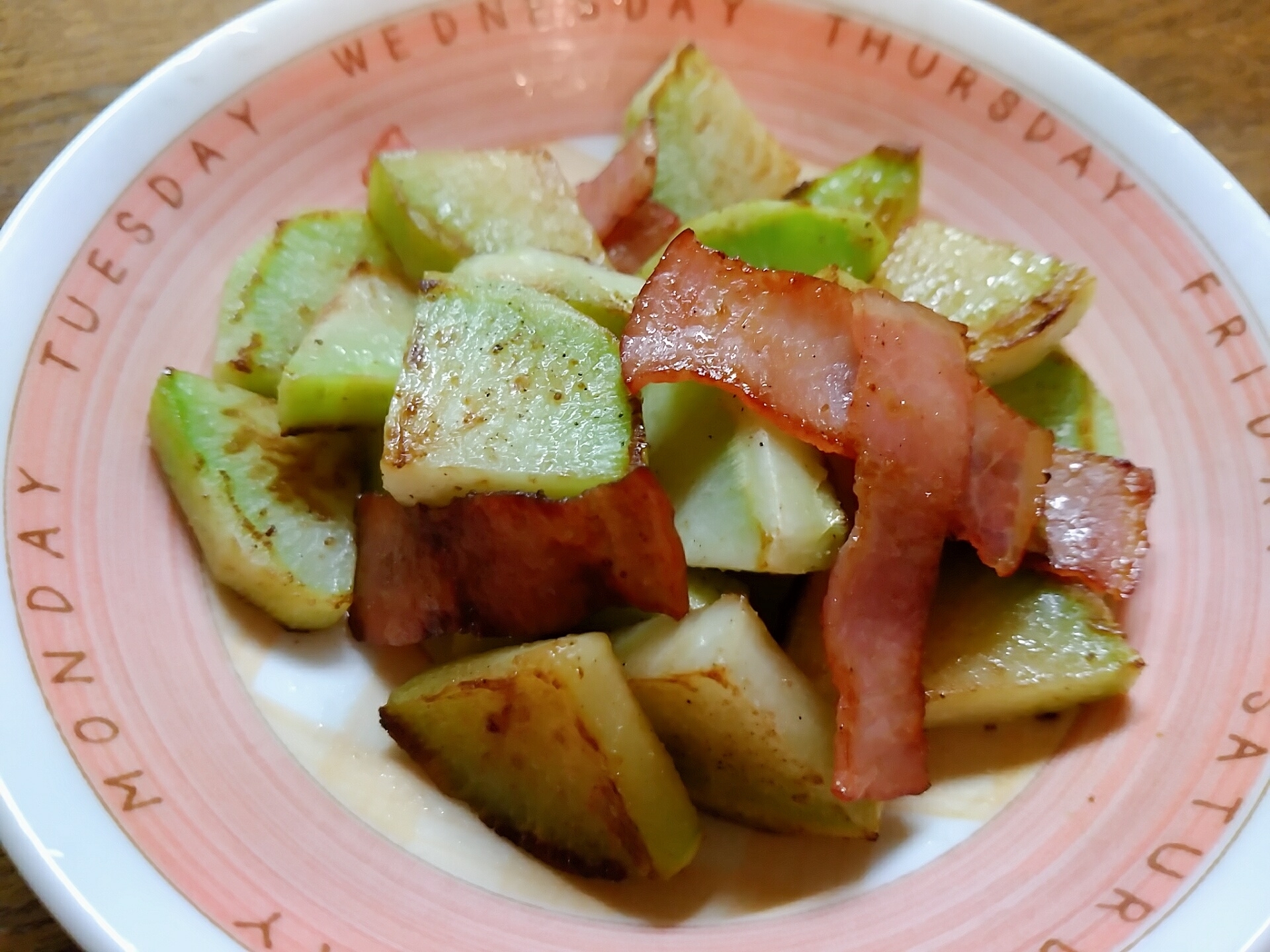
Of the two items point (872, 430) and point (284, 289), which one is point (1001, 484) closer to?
point (872, 430)

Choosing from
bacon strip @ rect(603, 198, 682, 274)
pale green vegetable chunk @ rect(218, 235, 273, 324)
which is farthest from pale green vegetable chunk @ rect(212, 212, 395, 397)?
bacon strip @ rect(603, 198, 682, 274)

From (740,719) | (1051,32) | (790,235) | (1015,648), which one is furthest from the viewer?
(1051,32)

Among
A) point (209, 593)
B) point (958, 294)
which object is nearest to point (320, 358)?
point (209, 593)

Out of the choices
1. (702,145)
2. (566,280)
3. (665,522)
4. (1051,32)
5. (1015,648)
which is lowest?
(1015,648)

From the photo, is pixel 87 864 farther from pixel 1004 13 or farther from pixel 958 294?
pixel 1004 13

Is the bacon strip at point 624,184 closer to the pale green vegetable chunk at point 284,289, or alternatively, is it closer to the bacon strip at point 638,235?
the bacon strip at point 638,235

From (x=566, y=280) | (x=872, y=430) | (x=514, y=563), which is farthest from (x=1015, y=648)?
(x=566, y=280)

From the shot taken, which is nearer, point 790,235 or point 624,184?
point 790,235

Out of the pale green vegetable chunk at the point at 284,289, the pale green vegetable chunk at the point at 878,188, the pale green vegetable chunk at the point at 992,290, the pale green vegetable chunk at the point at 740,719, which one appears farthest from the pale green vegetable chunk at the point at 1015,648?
the pale green vegetable chunk at the point at 284,289
